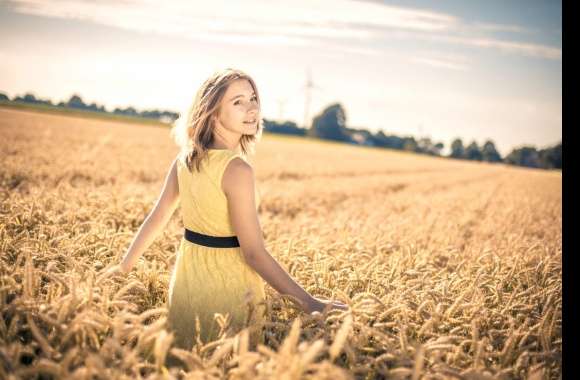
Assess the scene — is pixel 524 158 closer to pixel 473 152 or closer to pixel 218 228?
pixel 473 152

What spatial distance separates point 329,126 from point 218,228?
11099 centimetres

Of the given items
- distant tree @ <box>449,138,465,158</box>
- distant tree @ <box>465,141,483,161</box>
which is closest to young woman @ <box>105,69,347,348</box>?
distant tree @ <box>465,141,483,161</box>

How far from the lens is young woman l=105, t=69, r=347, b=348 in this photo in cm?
220

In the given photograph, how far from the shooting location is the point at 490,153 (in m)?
109

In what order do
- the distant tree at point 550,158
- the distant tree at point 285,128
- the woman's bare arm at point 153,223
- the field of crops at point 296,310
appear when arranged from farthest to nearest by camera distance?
the distant tree at point 550,158
the distant tree at point 285,128
the woman's bare arm at point 153,223
the field of crops at point 296,310

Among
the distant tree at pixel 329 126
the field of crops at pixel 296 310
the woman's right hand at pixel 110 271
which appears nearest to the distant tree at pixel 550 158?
the distant tree at pixel 329 126

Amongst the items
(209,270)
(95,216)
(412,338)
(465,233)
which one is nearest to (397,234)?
(465,233)

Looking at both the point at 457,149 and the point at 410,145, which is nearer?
the point at 410,145

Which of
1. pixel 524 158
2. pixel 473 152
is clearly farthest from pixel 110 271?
pixel 524 158

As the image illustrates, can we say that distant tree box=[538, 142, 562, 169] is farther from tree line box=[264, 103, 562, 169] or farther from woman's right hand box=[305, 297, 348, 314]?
woman's right hand box=[305, 297, 348, 314]

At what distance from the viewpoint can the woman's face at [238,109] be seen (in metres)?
2.46

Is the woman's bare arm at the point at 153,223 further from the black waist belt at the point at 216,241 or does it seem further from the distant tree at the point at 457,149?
the distant tree at the point at 457,149

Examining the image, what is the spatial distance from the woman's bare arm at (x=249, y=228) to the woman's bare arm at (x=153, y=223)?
67 cm
